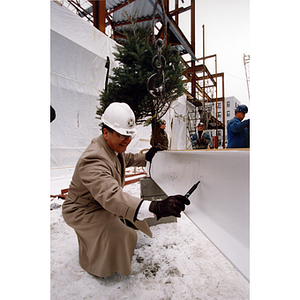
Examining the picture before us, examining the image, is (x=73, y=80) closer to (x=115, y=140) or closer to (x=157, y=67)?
(x=157, y=67)

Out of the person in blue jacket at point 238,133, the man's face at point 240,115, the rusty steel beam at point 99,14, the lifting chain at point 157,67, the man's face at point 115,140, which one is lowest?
the man's face at point 115,140

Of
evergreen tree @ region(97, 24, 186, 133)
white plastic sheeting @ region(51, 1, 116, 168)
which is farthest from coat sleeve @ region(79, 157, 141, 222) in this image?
white plastic sheeting @ region(51, 1, 116, 168)

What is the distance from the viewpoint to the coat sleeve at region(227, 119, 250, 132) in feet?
7.97

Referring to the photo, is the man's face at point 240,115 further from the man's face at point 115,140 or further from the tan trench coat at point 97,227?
the tan trench coat at point 97,227

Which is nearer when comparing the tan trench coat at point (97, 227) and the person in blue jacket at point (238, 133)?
the tan trench coat at point (97, 227)

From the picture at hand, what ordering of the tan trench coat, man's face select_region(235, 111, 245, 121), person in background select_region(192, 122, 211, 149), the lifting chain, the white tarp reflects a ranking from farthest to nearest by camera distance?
person in background select_region(192, 122, 211, 149), the white tarp, man's face select_region(235, 111, 245, 121), the lifting chain, the tan trench coat

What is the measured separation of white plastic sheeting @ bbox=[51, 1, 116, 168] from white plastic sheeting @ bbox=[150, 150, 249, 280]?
390 cm

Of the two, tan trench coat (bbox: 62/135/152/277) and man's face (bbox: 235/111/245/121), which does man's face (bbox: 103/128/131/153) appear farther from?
man's face (bbox: 235/111/245/121)

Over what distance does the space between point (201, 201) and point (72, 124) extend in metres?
4.25

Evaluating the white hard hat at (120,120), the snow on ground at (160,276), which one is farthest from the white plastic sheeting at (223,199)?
the snow on ground at (160,276)

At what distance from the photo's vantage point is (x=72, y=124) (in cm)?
436

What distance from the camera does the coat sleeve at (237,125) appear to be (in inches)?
95.7

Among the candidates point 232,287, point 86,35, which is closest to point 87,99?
point 86,35

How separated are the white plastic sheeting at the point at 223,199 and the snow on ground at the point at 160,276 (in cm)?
71
